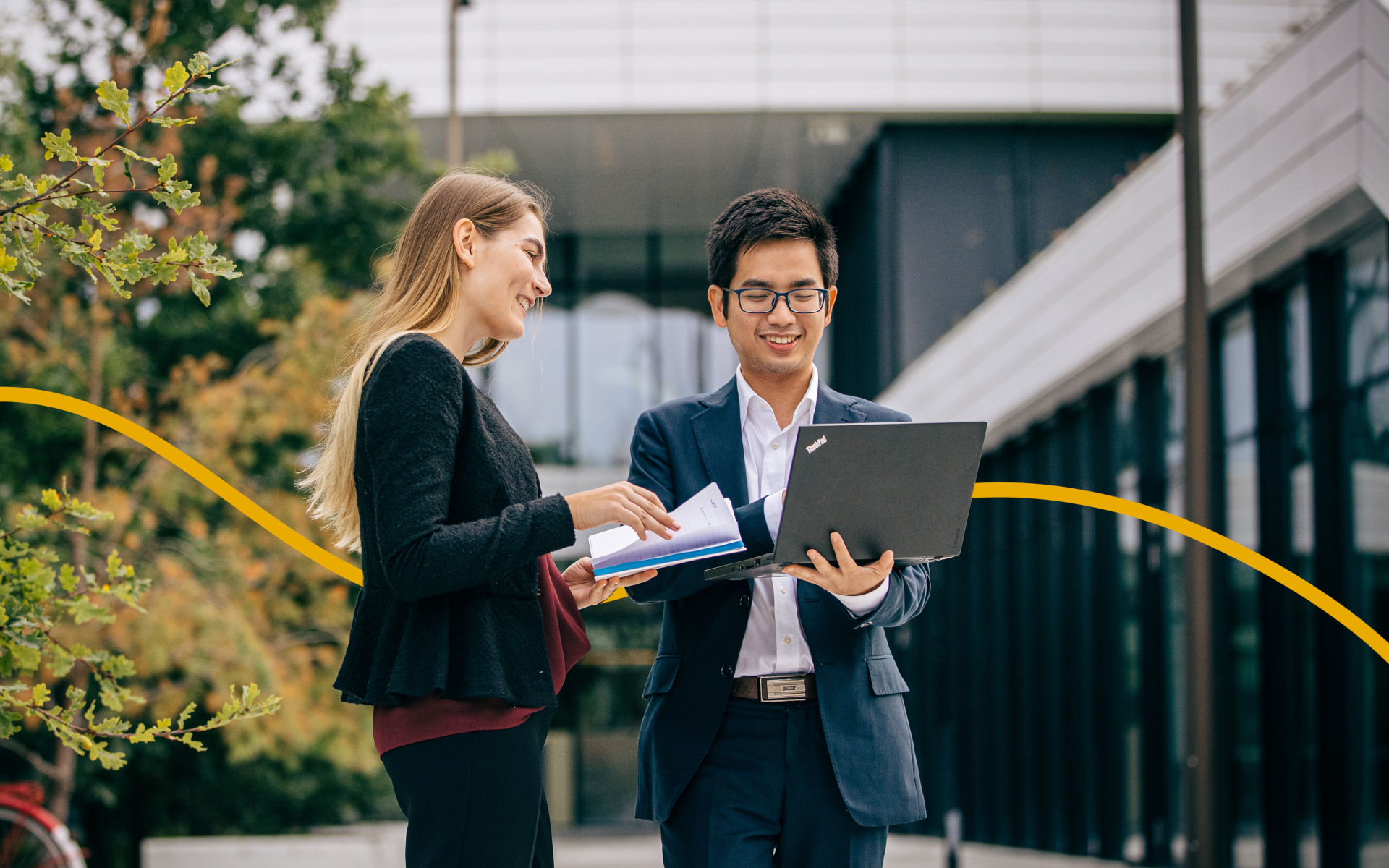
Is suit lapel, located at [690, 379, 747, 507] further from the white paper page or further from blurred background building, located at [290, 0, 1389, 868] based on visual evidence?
blurred background building, located at [290, 0, 1389, 868]

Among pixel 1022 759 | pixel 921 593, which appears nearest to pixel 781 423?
pixel 921 593

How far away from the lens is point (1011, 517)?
1767 centimetres

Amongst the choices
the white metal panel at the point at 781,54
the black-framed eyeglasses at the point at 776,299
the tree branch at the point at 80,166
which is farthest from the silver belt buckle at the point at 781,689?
the white metal panel at the point at 781,54

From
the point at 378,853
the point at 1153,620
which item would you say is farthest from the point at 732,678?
the point at 1153,620

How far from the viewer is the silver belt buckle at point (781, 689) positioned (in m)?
3.02

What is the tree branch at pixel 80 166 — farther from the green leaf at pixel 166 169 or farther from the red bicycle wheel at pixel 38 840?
the red bicycle wheel at pixel 38 840

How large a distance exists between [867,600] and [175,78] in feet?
5.91

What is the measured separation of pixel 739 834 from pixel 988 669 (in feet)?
52.0

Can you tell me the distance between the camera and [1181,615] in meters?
12.4

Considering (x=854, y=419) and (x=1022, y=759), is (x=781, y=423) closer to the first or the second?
(x=854, y=419)

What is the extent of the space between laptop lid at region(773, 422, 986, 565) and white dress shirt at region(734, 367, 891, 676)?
5.0 inches

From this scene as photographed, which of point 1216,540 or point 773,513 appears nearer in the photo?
point 773,513

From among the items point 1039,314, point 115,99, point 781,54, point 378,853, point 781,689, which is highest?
point 781,54

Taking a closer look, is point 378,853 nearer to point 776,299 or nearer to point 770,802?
point 770,802
